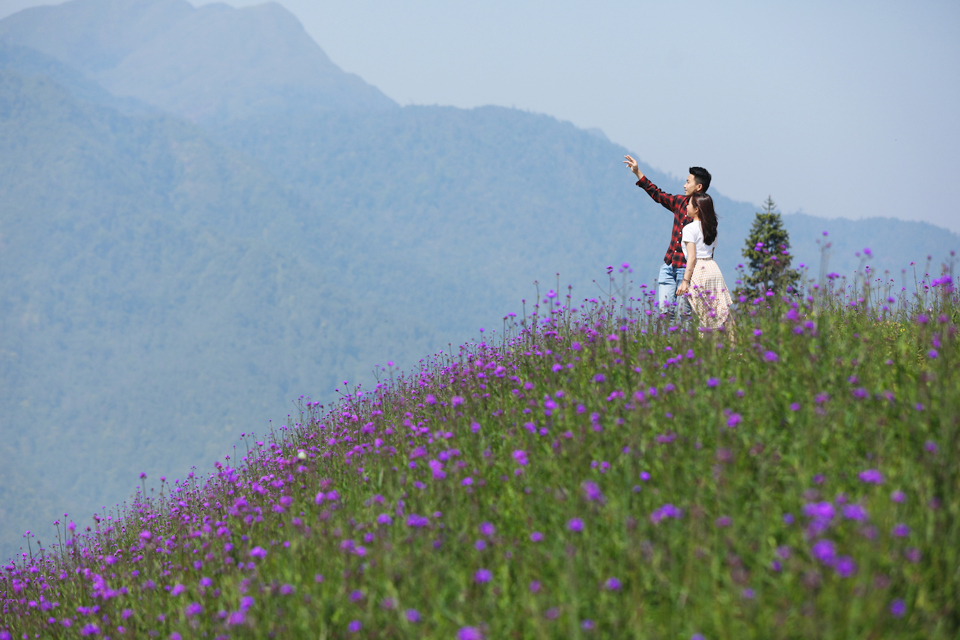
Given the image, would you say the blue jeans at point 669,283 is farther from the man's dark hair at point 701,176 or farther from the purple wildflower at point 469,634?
the purple wildflower at point 469,634

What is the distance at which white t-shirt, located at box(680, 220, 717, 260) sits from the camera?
23.0ft

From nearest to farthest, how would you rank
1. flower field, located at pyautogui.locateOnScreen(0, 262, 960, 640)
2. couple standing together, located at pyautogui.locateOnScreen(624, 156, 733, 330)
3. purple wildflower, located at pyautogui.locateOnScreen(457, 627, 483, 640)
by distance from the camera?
purple wildflower, located at pyautogui.locateOnScreen(457, 627, 483, 640), flower field, located at pyautogui.locateOnScreen(0, 262, 960, 640), couple standing together, located at pyautogui.locateOnScreen(624, 156, 733, 330)

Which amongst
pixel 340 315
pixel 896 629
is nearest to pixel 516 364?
pixel 896 629

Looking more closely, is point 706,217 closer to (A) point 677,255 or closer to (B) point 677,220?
(A) point 677,255

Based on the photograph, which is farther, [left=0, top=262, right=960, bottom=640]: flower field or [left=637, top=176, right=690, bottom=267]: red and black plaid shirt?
[left=637, top=176, right=690, bottom=267]: red and black plaid shirt

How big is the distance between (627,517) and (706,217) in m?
5.13

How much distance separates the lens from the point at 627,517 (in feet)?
8.51

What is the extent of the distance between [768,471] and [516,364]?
2.70 m

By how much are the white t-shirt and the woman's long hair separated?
39 millimetres

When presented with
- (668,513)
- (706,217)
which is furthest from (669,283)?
(668,513)

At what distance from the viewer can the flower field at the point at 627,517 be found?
2428 mm

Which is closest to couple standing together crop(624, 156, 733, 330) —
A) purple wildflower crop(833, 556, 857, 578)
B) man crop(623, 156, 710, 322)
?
man crop(623, 156, 710, 322)

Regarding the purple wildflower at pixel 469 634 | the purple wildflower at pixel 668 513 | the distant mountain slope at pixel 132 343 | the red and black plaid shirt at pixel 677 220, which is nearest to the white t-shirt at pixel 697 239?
the red and black plaid shirt at pixel 677 220

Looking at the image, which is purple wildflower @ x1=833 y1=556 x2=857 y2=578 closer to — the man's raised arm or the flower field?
the flower field
